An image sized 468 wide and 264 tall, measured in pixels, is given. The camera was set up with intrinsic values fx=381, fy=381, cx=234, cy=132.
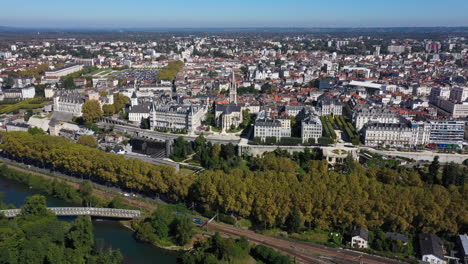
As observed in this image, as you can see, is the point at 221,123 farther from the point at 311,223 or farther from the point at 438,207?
the point at 438,207

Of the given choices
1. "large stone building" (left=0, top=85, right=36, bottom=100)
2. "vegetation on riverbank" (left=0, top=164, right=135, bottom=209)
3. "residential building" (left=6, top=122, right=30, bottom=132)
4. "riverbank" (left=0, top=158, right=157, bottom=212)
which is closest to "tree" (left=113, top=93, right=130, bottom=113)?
"residential building" (left=6, top=122, right=30, bottom=132)

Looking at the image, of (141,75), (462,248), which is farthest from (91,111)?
(462,248)

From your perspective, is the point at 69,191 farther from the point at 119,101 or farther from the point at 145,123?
the point at 119,101

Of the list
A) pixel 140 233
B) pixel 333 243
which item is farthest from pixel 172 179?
pixel 333 243

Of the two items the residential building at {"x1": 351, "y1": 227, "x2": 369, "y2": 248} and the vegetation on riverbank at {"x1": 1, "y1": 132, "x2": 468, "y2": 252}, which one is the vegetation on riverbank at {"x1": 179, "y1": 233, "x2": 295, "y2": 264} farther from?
the residential building at {"x1": 351, "y1": 227, "x2": 369, "y2": 248}

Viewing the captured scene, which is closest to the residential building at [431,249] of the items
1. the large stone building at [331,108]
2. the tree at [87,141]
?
the large stone building at [331,108]
